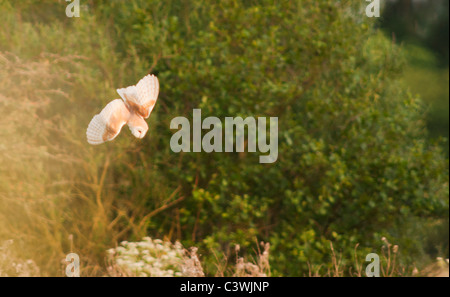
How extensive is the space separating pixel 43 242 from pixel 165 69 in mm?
2360

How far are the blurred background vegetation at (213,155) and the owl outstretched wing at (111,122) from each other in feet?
7.90

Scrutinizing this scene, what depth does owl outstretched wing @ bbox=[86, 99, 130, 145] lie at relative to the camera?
296 centimetres

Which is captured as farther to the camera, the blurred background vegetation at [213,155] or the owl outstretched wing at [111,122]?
the blurred background vegetation at [213,155]

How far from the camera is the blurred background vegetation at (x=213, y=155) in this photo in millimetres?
5488

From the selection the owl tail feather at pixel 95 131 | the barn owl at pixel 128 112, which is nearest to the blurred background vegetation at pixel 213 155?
the owl tail feather at pixel 95 131

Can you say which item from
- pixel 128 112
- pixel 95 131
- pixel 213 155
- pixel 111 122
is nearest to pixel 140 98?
pixel 128 112

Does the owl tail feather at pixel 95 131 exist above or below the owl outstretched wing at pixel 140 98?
below

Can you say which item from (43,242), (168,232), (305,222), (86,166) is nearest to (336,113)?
(305,222)

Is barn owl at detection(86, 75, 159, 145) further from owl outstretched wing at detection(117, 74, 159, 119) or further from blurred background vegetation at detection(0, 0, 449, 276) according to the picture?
blurred background vegetation at detection(0, 0, 449, 276)

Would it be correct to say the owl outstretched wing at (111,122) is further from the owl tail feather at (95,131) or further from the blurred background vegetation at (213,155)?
the blurred background vegetation at (213,155)

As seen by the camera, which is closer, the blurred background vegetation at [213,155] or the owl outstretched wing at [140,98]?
the owl outstretched wing at [140,98]

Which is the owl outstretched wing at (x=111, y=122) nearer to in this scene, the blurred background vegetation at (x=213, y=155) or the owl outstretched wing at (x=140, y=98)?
the owl outstretched wing at (x=140, y=98)
